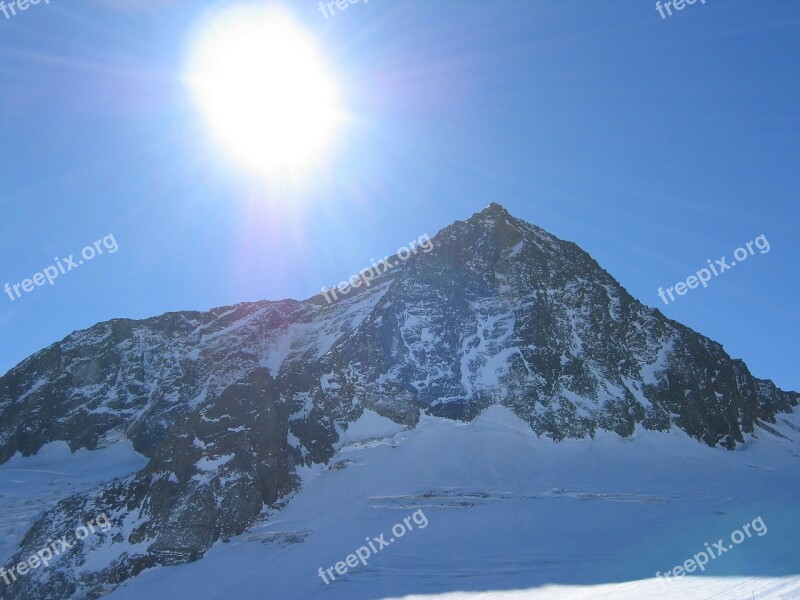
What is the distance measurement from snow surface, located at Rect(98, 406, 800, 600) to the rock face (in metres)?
3.79

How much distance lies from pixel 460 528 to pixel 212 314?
246 feet

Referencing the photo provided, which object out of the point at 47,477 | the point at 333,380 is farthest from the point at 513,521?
the point at 47,477

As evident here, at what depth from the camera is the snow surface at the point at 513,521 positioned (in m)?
33.9

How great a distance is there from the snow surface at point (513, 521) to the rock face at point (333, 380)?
12.4 feet

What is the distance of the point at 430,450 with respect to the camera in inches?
2753

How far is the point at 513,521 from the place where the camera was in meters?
51.0

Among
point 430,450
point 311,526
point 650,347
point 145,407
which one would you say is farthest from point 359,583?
point 650,347

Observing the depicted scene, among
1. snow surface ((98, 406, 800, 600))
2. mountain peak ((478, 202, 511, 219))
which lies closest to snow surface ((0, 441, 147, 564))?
snow surface ((98, 406, 800, 600))

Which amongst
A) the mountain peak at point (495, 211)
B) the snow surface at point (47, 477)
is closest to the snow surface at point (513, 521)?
A: the snow surface at point (47, 477)

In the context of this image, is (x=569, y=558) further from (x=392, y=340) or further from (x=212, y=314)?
(x=212, y=314)

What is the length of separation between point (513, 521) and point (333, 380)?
125ft

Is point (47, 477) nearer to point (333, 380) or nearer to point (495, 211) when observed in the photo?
point (333, 380)

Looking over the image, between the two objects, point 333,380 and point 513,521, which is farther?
point 333,380

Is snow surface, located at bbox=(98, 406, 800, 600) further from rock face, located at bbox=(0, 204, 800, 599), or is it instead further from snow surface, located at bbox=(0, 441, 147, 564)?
snow surface, located at bbox=(0, 441, 147, 564)
